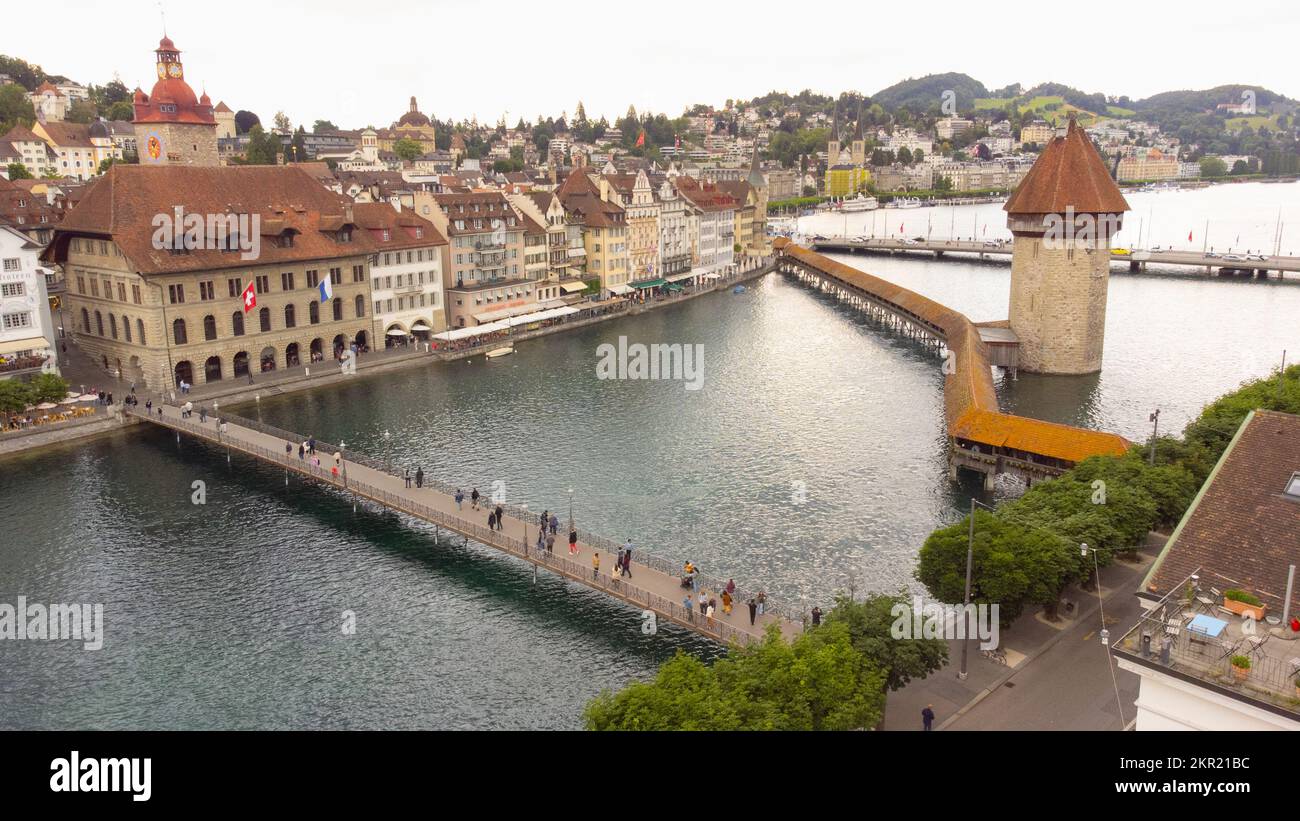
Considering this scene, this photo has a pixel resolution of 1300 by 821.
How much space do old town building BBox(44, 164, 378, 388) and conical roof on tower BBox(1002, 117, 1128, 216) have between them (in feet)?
163

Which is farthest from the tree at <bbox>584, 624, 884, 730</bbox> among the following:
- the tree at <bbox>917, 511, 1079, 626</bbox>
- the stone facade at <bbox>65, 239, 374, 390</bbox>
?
the stone facade at <bbox>65, 239, 374, 390</bbox>

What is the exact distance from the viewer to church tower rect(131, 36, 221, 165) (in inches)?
3123

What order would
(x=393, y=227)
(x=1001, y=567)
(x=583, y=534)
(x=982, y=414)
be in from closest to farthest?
(x=1001, y=567) < (x=583, y=534) < (x=982, y=414) < (x=393, y=227)

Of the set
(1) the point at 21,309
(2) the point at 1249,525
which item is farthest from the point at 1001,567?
(1) the point at 21,309

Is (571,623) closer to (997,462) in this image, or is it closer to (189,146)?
(997,462)

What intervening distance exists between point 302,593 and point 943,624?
2246cm

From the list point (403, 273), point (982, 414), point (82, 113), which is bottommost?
point (982, 414)

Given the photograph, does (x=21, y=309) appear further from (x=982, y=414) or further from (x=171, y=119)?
(x=982, y=414)

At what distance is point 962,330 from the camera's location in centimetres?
6981

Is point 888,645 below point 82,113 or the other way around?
below

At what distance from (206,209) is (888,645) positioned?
189 feet

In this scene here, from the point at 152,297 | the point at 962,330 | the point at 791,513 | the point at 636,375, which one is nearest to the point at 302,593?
the point at 791,513

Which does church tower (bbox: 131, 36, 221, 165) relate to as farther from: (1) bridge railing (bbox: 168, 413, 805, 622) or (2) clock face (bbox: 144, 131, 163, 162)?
(1) bridge railing (bbox: 168, 413, 805, 622)

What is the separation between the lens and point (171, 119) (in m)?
79.6
